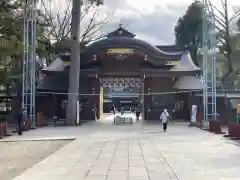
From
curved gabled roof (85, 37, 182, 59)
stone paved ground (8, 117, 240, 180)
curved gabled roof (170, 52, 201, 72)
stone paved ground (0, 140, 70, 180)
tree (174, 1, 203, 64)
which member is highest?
tree (174, 1, 203, 64)

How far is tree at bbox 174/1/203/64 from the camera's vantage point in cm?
4575

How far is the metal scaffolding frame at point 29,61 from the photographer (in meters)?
25.7

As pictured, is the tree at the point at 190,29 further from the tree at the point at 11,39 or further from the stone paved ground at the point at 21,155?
the stone paved ground at the point at 21,155

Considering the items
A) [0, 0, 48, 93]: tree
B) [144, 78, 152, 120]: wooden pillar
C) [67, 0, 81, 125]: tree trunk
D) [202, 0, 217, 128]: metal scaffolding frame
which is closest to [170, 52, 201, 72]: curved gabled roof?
[144, 78, 152, 120]: wooden pillar

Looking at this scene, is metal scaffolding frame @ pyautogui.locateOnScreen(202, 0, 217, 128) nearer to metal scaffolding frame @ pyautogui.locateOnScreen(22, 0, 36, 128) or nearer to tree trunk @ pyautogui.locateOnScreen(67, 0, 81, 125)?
tree trunk @ pyautogui.locateOnScreen(67, 0, 81, 125)

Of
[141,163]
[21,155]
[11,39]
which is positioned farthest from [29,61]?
[141,163]

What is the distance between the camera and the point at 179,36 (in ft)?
159

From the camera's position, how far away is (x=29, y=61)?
2656 centimetres

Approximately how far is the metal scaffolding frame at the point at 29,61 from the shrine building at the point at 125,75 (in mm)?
6296

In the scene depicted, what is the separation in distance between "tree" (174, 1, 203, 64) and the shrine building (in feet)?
35.4

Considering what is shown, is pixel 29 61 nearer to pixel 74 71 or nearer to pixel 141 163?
pixel 74 71

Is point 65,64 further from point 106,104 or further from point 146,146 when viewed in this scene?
point 106,104

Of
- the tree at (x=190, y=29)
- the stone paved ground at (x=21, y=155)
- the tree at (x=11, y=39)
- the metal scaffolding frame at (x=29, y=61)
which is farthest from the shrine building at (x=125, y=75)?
the stone paved ground at (x=21, y=155)

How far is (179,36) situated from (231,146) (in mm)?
34291
